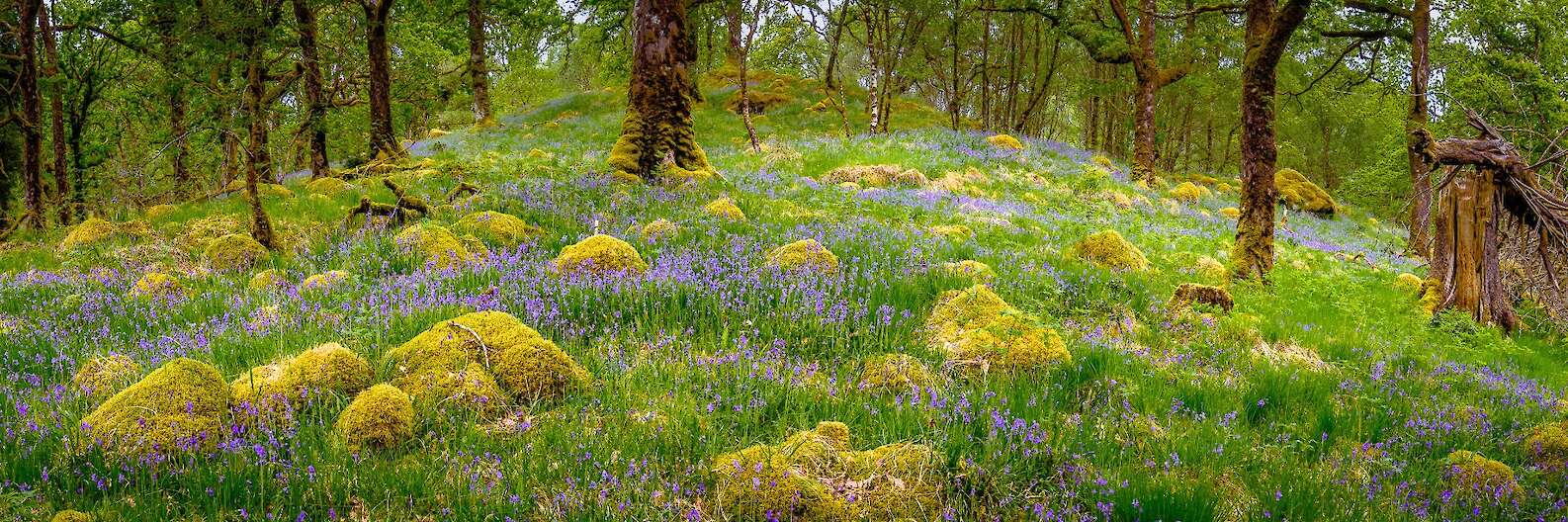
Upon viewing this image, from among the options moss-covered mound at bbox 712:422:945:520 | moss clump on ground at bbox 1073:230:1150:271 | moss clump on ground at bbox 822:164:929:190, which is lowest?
moss-covered mound at bbox 712:422:945:520

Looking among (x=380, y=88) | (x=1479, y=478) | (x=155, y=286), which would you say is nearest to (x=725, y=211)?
(x=155, y=286)

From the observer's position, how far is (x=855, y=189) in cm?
1131

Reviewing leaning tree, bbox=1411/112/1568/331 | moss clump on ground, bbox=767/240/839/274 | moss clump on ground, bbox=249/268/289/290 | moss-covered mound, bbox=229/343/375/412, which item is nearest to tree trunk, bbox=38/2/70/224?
moss clump on ground, bbox=249/268/289/290

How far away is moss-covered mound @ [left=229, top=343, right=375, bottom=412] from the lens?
10.4ft

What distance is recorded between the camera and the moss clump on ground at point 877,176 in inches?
516

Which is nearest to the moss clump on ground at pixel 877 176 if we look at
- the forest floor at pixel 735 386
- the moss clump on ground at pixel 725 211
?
the moss clump on ground at pixel 725 211

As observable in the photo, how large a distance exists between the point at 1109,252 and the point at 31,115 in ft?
49.0

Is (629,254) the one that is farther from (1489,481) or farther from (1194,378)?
(1489,481)

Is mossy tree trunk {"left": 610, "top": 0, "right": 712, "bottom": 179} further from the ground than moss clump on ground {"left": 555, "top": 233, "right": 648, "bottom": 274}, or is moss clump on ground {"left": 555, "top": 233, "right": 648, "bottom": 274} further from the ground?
mossy tree trunk {"left": 610, "top": 0, "right": 712, "bottom": 179}

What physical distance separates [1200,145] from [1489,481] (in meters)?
59.0

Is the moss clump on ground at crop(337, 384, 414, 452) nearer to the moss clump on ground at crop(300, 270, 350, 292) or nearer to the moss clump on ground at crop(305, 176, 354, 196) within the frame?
the moss clump on ground at crop(300, 270, 350, 292)

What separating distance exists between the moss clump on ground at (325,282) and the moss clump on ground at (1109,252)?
703 cm

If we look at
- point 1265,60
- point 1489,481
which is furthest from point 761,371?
point 1265,60

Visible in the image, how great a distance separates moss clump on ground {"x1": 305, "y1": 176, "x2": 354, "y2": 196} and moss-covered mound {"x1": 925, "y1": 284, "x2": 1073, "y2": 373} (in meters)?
10.2
